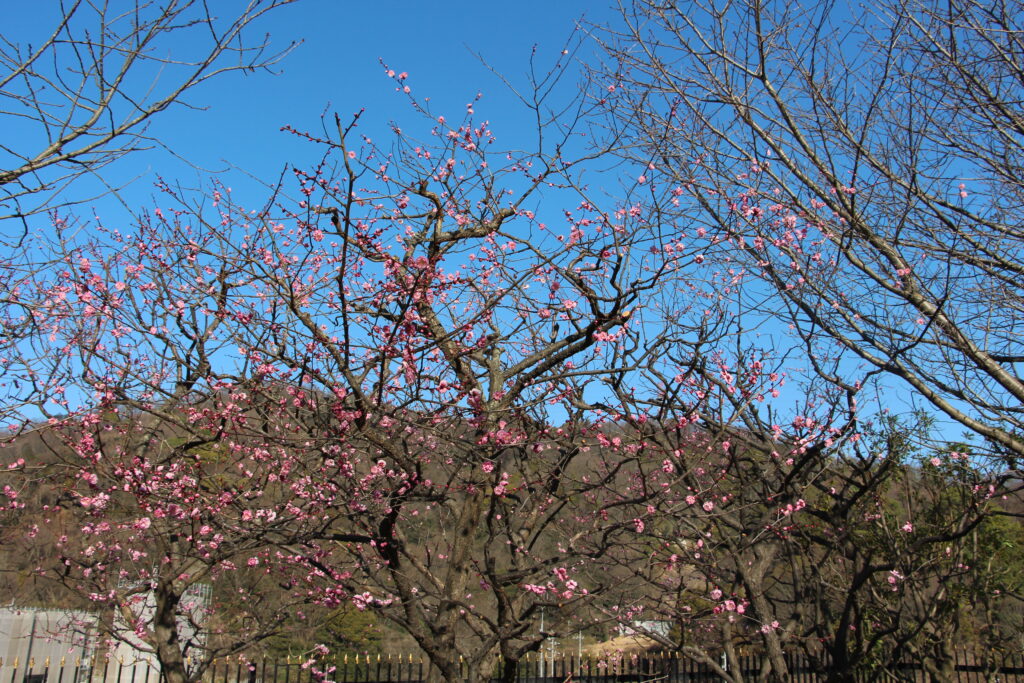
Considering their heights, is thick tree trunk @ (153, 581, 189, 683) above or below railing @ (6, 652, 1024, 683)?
above

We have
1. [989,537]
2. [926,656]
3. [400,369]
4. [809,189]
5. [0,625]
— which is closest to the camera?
[400,369]

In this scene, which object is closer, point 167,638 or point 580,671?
point 167,638

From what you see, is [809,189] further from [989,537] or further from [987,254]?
[989,537]

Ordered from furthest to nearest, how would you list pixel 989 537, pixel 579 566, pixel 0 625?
pixel 0 625
pixel 989 537
pixel 579 566

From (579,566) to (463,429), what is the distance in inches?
126

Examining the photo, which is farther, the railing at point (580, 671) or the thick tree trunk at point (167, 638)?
the railing at point (580, 671)

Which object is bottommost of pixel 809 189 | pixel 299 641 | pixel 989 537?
pixel 299 641

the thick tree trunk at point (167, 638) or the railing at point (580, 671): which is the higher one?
the thick tree trunk at point (167, 638)

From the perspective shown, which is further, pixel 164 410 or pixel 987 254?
pixel 164 410

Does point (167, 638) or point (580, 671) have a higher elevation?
point (167, 638)

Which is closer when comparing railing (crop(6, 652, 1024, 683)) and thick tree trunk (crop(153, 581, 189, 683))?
thick tree trunk (crop(153, 581, 189, 683))

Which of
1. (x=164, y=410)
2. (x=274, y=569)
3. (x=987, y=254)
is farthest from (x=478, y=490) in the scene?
(x=274, y=569)

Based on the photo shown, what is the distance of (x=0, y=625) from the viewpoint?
10.4m

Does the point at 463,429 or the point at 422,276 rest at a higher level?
the point at 422,276
